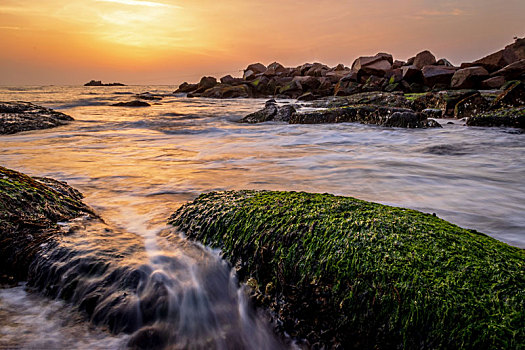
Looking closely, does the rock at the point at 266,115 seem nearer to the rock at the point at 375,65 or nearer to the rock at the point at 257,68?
the rock at the point at 375,65

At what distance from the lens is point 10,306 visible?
1.91m

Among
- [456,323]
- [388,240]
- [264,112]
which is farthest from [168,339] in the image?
[264,112]

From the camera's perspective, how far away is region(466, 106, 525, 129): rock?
7.95m

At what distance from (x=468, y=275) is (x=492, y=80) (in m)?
21.2

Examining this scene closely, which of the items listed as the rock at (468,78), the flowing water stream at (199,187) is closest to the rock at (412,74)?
the rock at (468,78)

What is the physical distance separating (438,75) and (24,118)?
70.0 ft

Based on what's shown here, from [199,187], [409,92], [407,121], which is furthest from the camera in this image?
[409,92]

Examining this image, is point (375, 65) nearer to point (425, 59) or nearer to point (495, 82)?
point (425, 59)

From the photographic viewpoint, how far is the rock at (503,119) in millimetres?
7950

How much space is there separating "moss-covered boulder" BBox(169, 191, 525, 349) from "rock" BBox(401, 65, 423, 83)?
22.9 meters

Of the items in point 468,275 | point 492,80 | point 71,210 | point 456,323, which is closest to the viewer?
point 456,323

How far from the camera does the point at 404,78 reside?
22.3 m

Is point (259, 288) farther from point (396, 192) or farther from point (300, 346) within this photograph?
point (396, 192)

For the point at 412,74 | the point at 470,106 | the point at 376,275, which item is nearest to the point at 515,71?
the point at 412,74
